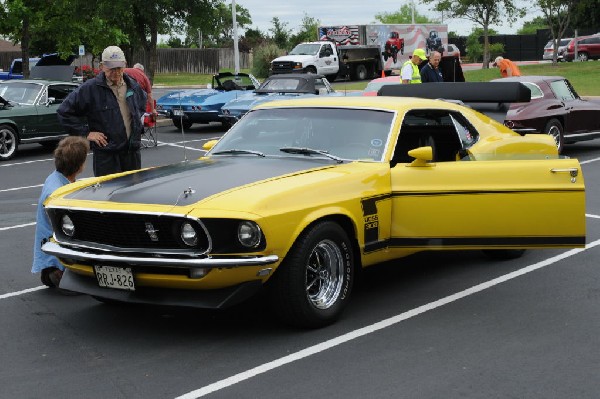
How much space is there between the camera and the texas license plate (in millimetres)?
5840

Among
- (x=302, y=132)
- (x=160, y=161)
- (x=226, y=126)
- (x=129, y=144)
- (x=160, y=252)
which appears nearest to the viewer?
(x=160, y=252)

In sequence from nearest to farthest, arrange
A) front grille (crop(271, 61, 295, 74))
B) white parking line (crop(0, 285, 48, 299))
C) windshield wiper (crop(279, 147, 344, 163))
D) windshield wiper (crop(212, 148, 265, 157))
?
windshield wiper (crop(279, 147, 344, 163)) → windshield wiper (crop(212, 148, 265, 157)) → white parking line (crop(0, 285, 48, 299)) → front grille (crop(271, 61, 295, 74))

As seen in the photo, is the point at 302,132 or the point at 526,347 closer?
Result: the point at 526,347

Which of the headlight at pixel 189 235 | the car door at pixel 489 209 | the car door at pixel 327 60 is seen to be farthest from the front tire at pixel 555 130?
the car door at pixel 327 60

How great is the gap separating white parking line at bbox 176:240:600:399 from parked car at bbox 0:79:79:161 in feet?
41.7

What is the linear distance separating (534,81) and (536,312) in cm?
1019

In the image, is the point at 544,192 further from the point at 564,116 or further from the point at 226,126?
the point at 226,126

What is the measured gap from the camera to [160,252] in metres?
5.75

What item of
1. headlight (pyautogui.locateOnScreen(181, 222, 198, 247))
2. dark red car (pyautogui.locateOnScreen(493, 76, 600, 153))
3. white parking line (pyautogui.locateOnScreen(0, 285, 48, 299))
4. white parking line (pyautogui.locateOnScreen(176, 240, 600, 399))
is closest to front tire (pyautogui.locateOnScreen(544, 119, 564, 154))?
dark red car (pyautogui.locateOnScreen(493, 76, 600, 153))

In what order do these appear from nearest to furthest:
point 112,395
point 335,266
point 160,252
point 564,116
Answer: point 112,395 → point 160,252 → point 335,266 → point 564,116

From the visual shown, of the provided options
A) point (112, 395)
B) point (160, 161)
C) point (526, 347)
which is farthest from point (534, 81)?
point (112, 395)

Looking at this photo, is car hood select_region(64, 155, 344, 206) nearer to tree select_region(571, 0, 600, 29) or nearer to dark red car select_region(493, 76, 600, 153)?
dark red car select_region(493, 76, 600, 153)

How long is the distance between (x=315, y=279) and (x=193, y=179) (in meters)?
1.06

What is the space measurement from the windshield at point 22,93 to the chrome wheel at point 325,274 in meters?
13.8
